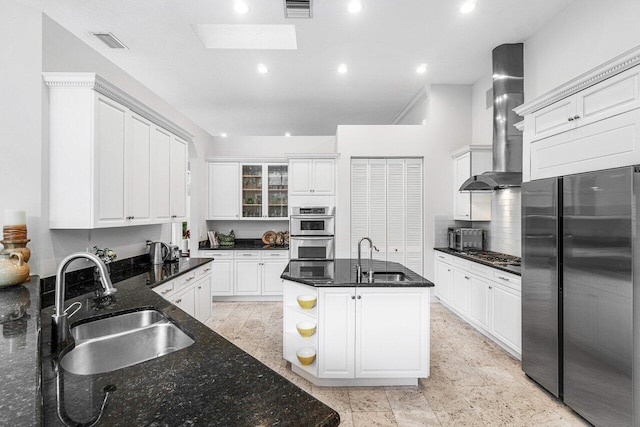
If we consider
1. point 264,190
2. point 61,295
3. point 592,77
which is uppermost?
point 592,77

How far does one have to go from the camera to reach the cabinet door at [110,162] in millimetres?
2399

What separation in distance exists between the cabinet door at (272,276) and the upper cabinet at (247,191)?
880 millimetres

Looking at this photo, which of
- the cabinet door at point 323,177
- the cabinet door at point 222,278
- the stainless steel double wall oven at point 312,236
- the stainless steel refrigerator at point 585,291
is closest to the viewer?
the stainless steel refrigerator at point 585,291

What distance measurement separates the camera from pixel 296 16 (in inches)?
120

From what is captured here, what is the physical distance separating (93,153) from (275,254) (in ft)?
10.6

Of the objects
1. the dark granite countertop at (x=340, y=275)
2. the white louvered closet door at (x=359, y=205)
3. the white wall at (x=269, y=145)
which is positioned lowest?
the dark granite countertop at (x=340, y=275)

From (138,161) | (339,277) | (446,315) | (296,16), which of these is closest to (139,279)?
(138,161)

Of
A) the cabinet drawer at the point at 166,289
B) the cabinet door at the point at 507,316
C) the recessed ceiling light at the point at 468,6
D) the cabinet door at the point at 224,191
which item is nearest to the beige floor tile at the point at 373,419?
the cabinet door at the point at 507,316

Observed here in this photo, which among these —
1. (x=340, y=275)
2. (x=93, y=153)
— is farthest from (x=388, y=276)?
(x=93, y=153)

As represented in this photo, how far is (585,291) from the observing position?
2090 mm

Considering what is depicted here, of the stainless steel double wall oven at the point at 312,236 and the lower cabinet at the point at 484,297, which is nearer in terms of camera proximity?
the lower cabinet at the point at 484,297

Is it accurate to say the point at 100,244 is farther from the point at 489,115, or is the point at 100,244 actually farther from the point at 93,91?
the point at 489,115

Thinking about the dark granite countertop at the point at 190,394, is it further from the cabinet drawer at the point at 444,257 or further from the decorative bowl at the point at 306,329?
the cabinet drawer at the point at 444,257

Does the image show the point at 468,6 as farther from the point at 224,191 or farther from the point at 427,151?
the point at 224,191
